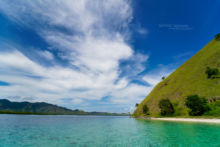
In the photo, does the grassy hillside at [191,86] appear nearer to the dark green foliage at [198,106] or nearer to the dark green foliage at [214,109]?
the dark green foliage at [214,109]

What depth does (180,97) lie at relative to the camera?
5074 inches

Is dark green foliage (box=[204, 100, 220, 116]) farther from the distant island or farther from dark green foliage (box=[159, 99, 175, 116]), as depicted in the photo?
dark green foliage (box=[159, 99, 175, 116])

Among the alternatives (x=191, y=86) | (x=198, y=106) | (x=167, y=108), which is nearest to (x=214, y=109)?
(x=198, y=106)

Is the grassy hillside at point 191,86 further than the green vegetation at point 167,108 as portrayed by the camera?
No

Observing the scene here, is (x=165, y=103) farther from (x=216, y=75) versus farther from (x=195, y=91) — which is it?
(x=216, y=75)

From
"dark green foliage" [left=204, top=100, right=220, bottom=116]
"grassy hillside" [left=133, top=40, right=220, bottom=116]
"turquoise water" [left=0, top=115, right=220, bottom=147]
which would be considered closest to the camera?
"turquoise water" [left=0, top=115, right=220, bottom=147]

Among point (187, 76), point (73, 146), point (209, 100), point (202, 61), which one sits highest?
point (202, 61)

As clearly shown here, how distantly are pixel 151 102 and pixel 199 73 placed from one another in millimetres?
67289

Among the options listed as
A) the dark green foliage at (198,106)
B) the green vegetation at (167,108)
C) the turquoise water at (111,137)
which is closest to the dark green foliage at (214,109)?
the dark green foliage at (198,106)

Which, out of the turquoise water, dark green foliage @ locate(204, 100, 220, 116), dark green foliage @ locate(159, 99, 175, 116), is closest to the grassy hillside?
dark green foliage @ locate(159, 99, 175, 116)

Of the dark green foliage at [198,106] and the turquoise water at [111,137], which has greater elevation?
the dark green foliage at [198,106]

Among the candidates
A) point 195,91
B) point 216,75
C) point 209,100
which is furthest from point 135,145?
point 216,75

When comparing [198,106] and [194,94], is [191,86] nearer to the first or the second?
[194,94]

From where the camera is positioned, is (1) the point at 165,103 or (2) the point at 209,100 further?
(1) the point at 165,103
